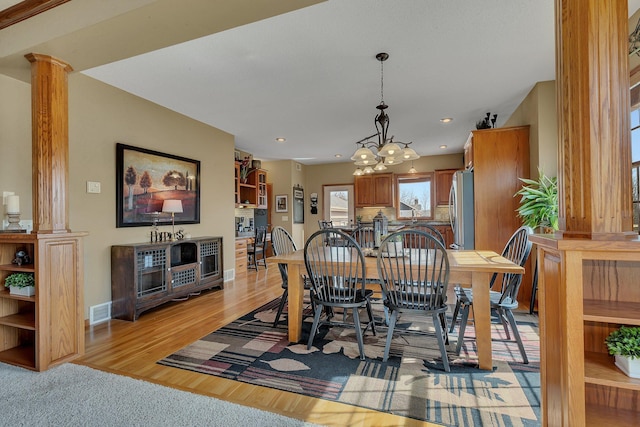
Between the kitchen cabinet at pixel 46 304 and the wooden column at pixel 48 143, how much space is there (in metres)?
0.15

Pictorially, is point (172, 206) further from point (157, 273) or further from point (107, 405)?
point (107, 405)

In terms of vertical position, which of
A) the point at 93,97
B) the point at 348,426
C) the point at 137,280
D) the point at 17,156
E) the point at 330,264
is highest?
the point at 93,97

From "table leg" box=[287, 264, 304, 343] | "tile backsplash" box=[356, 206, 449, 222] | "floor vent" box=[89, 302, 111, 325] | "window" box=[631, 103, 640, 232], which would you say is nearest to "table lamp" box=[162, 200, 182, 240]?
"floor vent" box=[89, 302, 111, 325]

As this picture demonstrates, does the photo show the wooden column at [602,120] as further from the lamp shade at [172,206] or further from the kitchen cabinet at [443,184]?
the kitchen cabinet at [443,184]

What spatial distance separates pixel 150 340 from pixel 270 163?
19.4 ft

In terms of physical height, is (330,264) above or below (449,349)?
above

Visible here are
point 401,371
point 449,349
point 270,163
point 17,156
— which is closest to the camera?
point 401,371

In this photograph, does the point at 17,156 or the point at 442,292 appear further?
the point at 17,156

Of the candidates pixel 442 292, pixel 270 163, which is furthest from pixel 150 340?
pixel 270 163

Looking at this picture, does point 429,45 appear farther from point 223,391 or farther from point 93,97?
point 93,97

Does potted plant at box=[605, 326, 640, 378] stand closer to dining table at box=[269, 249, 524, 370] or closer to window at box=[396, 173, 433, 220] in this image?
dining table at box=[269, 249, 524, 370]

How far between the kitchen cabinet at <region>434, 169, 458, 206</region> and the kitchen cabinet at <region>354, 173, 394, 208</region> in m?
1.10

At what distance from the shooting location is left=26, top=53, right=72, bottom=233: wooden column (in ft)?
7.32

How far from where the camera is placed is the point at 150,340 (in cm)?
273
